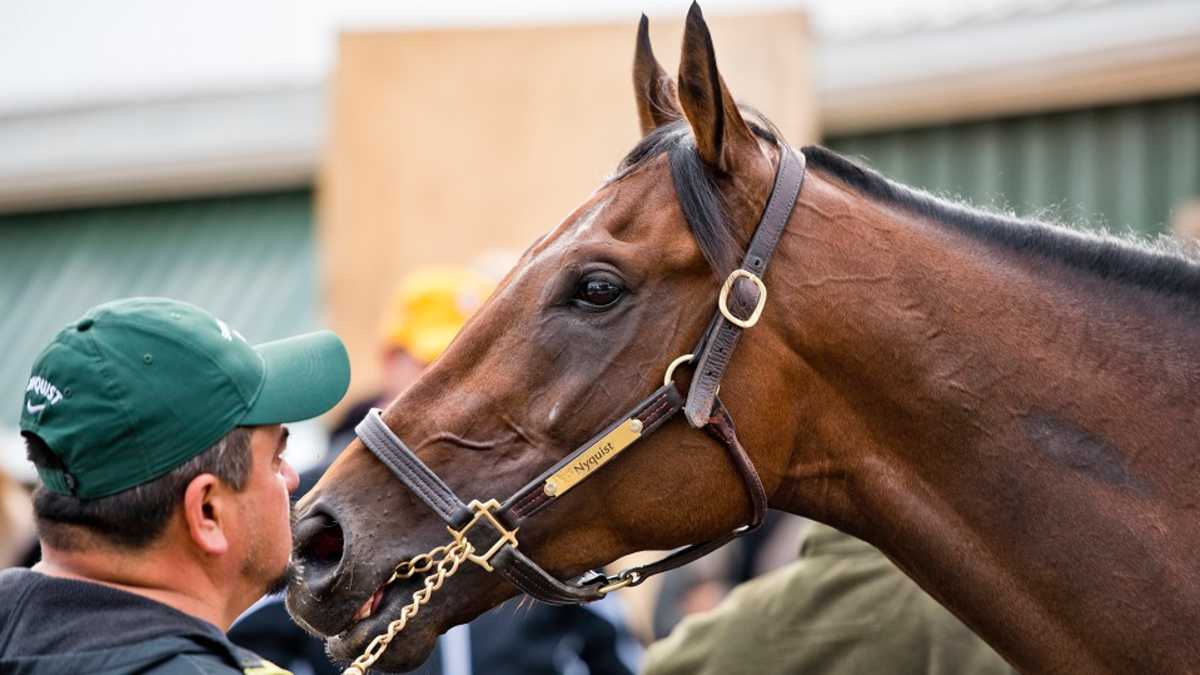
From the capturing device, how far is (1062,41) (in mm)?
7141

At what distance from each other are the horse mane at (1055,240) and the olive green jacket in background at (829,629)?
0.88 meters

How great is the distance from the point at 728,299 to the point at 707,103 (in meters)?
0.37

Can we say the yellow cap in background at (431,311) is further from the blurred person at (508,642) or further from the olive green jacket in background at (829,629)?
the olive green jacket in background at (829,629)

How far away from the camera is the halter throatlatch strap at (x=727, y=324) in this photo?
2.88m

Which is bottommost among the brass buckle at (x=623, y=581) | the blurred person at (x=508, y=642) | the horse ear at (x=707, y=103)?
the blurred person at (x=508, y=642)

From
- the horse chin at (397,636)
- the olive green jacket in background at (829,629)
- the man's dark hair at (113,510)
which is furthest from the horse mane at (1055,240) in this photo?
the man's dark hair at (113,510)

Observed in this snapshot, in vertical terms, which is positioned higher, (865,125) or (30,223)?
(865,125)

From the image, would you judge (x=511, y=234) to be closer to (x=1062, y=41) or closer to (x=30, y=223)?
(x=1062, y=41)

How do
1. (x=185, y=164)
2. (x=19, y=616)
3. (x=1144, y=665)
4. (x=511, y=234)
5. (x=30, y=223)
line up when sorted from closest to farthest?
(x=19, y=616) < (x=1144, y=665) < (x=511, y=234) < (x=185, y=164) < (x=30, y=223)

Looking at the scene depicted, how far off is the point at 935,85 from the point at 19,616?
597cm

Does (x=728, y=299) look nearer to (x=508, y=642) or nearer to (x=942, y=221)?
(x=942, y=221)

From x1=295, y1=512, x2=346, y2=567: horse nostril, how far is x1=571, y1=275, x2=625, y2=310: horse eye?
625mm

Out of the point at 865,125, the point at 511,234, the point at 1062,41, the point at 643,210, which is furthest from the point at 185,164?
the point at 643,210

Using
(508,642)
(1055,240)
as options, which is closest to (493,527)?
(1055,240)
